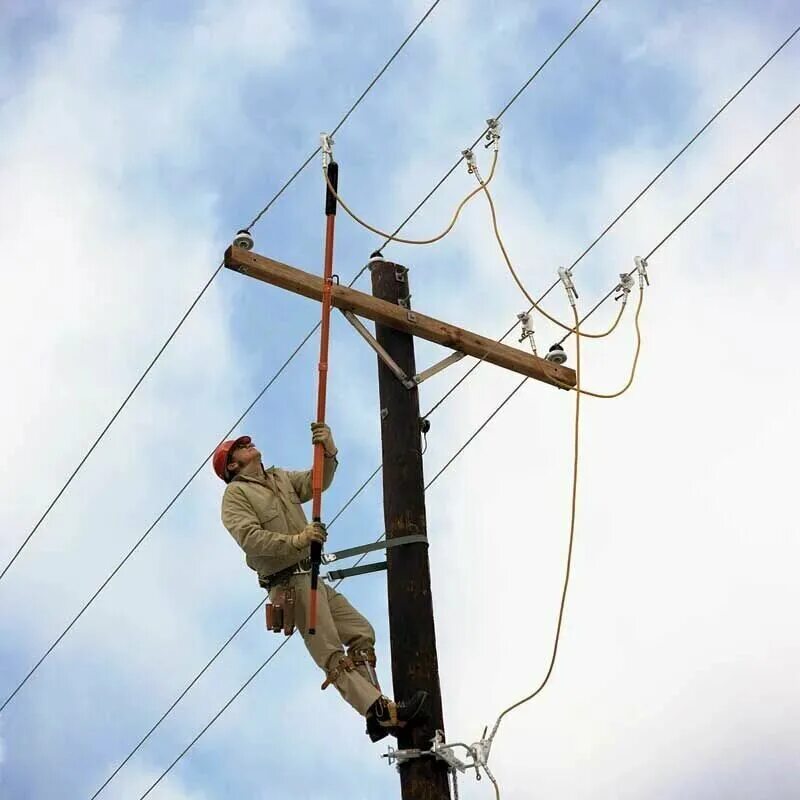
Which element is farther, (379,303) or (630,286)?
(630,286)

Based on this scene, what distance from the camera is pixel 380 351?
6.71 metres

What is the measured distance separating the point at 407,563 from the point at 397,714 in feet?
2.47

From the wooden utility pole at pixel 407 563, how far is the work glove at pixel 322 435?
0.32 meters

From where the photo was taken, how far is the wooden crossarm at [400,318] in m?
6.63

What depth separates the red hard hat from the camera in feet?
22.1

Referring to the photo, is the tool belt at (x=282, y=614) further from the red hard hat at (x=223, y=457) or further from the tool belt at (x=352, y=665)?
the red hard hat at (x=223, y=457)

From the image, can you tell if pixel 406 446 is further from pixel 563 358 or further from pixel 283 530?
pixel 563 358

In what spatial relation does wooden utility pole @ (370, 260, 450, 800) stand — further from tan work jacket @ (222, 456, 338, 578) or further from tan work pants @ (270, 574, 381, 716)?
tan work jacket @ (222, 456, 338, 578)

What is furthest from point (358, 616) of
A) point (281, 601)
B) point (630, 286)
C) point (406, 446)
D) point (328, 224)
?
point (630, 286)

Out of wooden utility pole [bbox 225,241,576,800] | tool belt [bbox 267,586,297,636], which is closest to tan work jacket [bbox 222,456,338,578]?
tool belt [bbox 267,586,297,636]

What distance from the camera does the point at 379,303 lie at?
22.4 ft

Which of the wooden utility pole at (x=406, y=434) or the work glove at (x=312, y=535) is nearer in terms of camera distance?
the wooden utility pole at (x=406, y=434)

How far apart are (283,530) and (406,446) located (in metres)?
0.78

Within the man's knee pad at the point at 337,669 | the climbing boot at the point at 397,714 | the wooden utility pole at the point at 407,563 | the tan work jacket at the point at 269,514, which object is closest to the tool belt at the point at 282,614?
the tan work jacket at the point at 269,514
